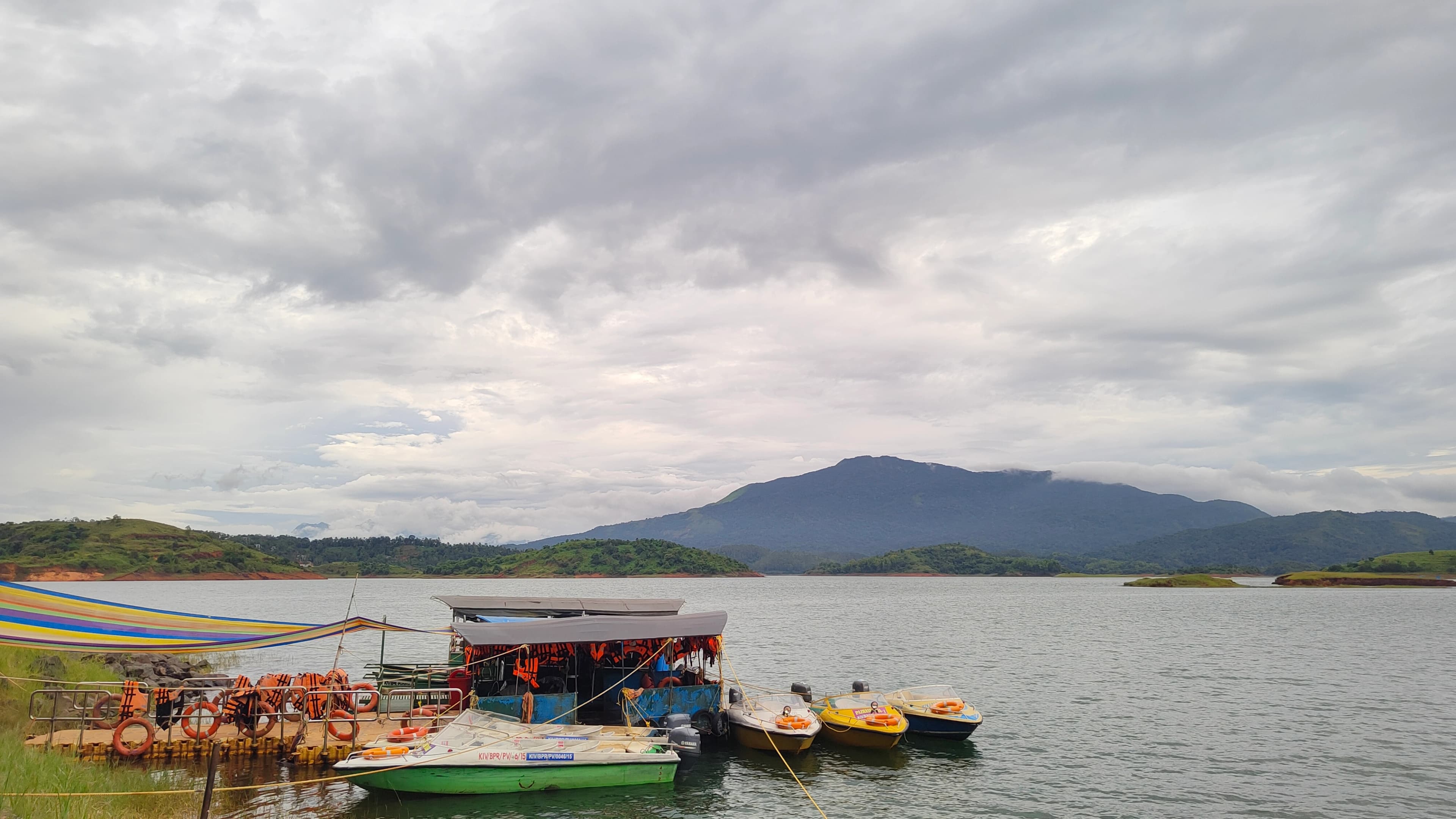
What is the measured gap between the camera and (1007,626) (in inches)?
3103

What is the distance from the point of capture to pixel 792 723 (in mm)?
26281

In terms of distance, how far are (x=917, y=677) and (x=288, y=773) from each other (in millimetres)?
31655

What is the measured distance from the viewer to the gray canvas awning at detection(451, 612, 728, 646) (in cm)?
2483

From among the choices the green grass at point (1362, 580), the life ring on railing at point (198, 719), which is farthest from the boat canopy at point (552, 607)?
the green grass at point (1362, 580)

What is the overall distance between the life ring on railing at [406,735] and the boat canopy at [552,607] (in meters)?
6.53

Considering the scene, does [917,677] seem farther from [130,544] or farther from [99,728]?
[130,544]

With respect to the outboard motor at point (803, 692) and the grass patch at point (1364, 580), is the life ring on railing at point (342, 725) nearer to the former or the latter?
the outboard motor at point (803, 692)

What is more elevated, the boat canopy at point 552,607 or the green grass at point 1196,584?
the boat canopy at point 552,607

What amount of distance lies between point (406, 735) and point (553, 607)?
8483mm

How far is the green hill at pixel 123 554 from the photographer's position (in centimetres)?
14925

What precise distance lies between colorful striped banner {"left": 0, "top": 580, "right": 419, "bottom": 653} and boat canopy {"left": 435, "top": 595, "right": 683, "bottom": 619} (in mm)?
4985

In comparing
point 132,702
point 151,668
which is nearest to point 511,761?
point 132,702

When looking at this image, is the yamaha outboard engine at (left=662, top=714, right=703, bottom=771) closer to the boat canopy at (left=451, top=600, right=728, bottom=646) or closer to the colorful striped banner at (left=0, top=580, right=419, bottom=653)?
the boat canopy at (left=451, top=600, right=728, bottom=646)

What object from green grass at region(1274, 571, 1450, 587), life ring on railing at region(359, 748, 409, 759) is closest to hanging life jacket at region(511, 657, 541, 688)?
life ring on railing at region(359, 748, 409, 759)
